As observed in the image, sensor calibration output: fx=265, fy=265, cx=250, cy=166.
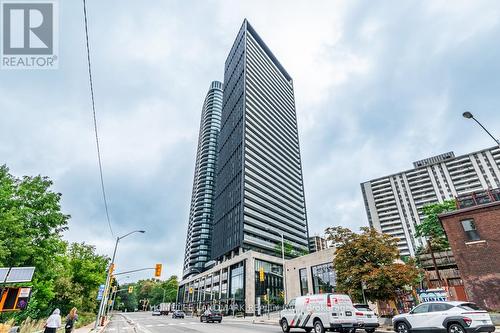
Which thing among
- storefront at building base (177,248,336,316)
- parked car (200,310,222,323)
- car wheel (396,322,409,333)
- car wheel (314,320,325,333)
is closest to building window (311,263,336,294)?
storefront at building base (177,248,336,316)

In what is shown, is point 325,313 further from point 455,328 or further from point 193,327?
point 193,327

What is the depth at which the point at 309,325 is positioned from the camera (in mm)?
13500

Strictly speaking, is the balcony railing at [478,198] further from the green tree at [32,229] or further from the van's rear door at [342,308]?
the green tree at [32,229]

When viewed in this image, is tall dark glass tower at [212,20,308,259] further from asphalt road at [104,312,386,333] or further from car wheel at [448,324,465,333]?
car wheel at [448,324,465,333]

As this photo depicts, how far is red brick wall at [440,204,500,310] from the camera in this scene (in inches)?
714

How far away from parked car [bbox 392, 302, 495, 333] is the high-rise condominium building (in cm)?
10561

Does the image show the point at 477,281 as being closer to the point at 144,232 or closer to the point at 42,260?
the point at 144,232

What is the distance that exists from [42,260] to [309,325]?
21185mm

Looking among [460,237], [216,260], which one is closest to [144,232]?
[460,237]

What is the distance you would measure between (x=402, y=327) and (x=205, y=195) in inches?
4943

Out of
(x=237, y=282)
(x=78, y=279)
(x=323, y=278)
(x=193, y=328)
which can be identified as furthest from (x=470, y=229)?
(x=237, y=282)

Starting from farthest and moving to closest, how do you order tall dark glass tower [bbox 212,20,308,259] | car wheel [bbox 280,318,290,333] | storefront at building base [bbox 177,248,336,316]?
1. tall dark glass tower [bbox 212,20,308,259]
2. storefront at building base [bbox 177,248,336,316]
3. car wheel [bbox 280,318,290,333]

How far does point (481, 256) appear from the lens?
19.1 meters

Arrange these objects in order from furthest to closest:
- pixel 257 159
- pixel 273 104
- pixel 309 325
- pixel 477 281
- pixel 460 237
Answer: pixel 273 104, pixel 257 159, pixel 460 237, pixel 477 281, pixel 309 325
